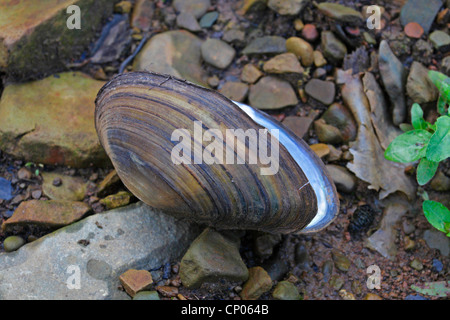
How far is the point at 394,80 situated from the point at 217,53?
1.37 meters

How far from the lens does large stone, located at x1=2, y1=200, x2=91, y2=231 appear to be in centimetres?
310

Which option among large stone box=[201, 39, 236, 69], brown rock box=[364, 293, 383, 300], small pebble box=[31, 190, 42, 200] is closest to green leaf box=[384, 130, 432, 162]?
brown rock box=[364, 293, 383, 300]

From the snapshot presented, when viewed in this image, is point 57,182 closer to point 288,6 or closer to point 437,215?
point 288,6

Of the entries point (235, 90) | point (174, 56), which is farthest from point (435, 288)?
point (174, 56)

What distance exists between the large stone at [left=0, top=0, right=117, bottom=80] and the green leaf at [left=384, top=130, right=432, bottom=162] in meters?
2.47

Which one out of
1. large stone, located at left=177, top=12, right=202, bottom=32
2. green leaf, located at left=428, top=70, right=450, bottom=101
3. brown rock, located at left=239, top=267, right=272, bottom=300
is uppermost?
large stone, located at left=177, top=12, right=202, bottom=32

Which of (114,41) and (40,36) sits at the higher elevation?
(40,36)

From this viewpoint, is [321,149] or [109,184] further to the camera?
[321,149]

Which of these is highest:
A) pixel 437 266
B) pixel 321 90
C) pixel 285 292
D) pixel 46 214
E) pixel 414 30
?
pixel 414 30

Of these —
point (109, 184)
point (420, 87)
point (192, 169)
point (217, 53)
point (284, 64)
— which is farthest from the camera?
point (217, 53)

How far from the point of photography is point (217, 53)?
3928 mm

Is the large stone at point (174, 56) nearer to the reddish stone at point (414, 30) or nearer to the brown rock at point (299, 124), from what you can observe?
the brown rock at point (299, 124)

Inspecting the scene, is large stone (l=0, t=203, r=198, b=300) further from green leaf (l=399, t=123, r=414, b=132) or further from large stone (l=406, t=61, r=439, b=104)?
large stone (l=406, t=61, r=439, b=104)

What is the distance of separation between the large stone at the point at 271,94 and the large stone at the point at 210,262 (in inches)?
44.8
